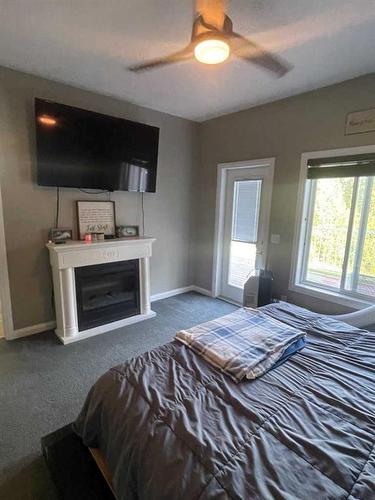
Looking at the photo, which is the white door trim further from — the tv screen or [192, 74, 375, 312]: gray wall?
[192, 74, 375, 312]: gray wall

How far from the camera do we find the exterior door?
352 cm

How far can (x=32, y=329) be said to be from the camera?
9.78 ft

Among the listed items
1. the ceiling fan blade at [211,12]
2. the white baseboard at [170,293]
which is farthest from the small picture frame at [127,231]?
the ceiling fan blade at [211,12]

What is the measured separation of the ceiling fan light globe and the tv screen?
1.75 metres

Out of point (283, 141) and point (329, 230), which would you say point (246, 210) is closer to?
point (283, 141)

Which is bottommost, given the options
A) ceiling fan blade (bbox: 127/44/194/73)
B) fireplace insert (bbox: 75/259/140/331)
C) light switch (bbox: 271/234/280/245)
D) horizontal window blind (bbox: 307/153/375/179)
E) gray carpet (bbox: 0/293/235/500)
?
gray carpet (bbox: 0/293/235/500)

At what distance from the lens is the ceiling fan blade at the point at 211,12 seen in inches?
55.3

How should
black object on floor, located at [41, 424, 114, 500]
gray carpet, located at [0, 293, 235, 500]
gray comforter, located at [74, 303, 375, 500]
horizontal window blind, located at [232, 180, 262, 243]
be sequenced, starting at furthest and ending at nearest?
horizontal window blind, located at [232, 180, 262, 243], gray carpet, located at [0, 293, 235, 500], black object on floor, located at [41, 424, 114, 500], gray comforter, located at [74, 303, 375, 500]

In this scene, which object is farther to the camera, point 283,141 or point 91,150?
point 283,141

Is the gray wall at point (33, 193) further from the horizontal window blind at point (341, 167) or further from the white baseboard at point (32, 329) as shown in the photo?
the horizontal window blind at point (341, 167)

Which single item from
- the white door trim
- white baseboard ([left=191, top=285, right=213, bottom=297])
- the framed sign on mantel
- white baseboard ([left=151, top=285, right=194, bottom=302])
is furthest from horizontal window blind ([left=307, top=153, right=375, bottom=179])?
the white door trim

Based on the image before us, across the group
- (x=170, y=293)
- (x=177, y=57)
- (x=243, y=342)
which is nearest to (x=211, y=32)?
(x=177, y=57)

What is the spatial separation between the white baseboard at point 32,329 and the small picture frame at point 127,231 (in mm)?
1316

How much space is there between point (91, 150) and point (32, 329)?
2120 mm
